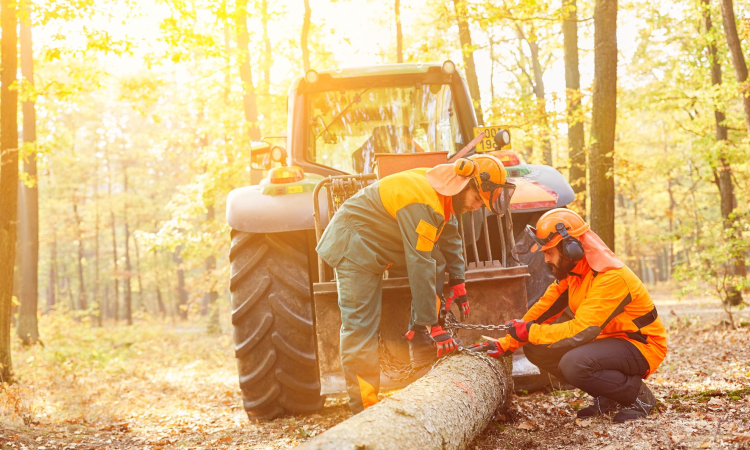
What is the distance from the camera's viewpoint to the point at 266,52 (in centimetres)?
1628

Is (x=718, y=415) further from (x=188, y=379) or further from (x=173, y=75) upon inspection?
(x=173, y=75)

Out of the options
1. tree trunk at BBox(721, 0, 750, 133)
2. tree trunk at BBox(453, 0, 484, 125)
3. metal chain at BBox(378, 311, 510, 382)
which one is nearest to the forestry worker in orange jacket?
metal chain at BBox(378, 311, 510, 382)

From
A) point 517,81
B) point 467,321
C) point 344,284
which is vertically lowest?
point 467,321

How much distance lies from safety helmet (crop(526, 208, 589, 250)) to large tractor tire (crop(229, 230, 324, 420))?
1666 mm

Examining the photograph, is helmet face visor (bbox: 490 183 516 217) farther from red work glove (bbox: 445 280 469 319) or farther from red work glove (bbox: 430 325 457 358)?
red work glove (bbox: 430 325 457 358)

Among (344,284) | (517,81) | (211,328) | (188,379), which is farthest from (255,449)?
(517,81)

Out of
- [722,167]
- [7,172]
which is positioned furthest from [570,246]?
[722,167]

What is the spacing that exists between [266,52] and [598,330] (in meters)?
13.9

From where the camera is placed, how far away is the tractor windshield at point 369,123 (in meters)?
5.79

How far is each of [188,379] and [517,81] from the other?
1810cm

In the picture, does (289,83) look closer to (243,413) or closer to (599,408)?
(243,413)

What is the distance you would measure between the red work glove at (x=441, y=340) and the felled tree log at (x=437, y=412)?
0.07 metres

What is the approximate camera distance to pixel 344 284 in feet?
13.5

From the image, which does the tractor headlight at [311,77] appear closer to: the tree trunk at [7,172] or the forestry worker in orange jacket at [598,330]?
the forestry worker in orange jacket at [598,330]
